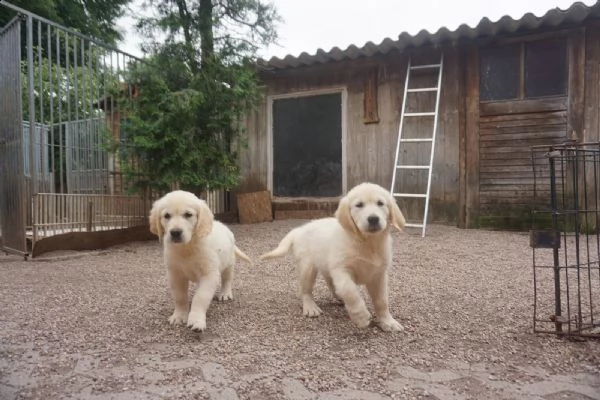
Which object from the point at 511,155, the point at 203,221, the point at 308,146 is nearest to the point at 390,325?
the point at 203,221

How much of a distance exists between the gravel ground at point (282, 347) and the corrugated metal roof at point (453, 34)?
4481mm

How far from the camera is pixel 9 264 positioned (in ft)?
19.1

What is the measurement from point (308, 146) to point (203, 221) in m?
6.79

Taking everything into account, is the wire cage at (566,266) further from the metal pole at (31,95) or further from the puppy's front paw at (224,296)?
the metal pole at (31,95)

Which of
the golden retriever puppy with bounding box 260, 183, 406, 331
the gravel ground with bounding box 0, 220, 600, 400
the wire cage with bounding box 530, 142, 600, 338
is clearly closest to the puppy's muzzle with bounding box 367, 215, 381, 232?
the golden retriever puppy with bounding box 260, 183, 406, 331

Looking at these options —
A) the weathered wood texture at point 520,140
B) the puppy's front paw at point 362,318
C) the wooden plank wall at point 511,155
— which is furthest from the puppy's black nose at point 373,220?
the wooden plank wall at point 511,155

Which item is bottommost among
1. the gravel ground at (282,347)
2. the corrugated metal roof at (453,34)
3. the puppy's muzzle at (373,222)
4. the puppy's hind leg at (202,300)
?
the gravel ground at (282,347)

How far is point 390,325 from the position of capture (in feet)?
9.95

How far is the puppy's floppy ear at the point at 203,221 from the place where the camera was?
3.18m

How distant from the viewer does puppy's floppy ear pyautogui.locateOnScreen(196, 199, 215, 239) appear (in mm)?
3184

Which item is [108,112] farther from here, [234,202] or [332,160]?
[332,160]

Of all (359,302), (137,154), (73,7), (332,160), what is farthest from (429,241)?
(73,7)

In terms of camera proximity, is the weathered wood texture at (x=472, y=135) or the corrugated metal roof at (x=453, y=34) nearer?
the corrugated metal roof at (x=453, y=34)

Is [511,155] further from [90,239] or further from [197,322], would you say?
[90,239]
